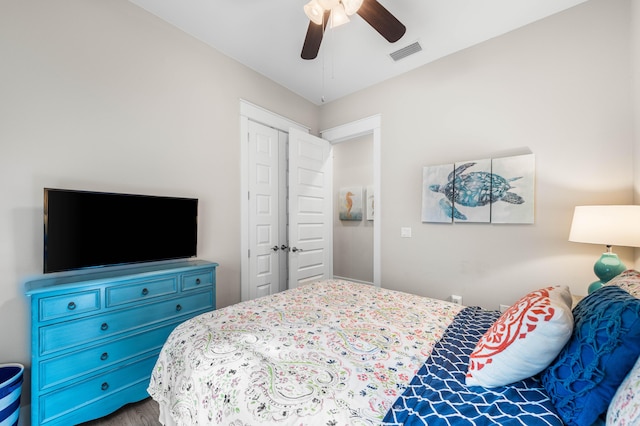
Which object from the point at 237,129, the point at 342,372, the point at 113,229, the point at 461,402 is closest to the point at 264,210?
the point at 237,129

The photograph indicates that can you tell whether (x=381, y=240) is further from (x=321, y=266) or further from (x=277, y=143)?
(x=277, y=143)

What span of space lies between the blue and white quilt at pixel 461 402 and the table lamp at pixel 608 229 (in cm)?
133

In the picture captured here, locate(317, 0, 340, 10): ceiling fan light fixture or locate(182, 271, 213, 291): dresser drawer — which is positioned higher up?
locate(317, 0, 340, 10): ceiling fan light fixture

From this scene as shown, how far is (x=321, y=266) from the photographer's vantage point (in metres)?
3.62

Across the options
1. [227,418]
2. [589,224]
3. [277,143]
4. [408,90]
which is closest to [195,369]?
[227,418]

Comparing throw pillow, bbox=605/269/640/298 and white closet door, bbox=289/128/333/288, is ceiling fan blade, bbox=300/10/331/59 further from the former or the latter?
throw pillow, bbox=605/269/640/298

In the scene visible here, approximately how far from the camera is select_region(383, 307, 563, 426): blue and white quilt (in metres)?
0.76

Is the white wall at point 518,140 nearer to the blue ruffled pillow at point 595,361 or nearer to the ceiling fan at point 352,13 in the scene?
the ceiling fan at point 352,13

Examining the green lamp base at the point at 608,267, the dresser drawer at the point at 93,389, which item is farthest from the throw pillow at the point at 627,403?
the dresser drawer at the point at 93,389

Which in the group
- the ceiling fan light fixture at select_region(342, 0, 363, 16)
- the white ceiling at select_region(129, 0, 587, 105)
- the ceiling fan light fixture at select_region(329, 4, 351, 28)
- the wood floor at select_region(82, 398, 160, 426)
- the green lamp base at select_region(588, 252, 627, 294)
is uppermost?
the white ceiling at select_region(129, 0, 587, 105)

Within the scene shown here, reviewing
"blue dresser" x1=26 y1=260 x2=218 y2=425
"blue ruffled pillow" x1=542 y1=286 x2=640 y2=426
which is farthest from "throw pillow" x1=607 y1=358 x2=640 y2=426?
"blue dresser" x1=26 y1=260 x2=218 y2=425

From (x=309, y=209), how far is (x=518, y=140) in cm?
232

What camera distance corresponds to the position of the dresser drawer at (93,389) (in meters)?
1.52

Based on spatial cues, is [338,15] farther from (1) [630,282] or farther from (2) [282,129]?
(1) [630,282]
